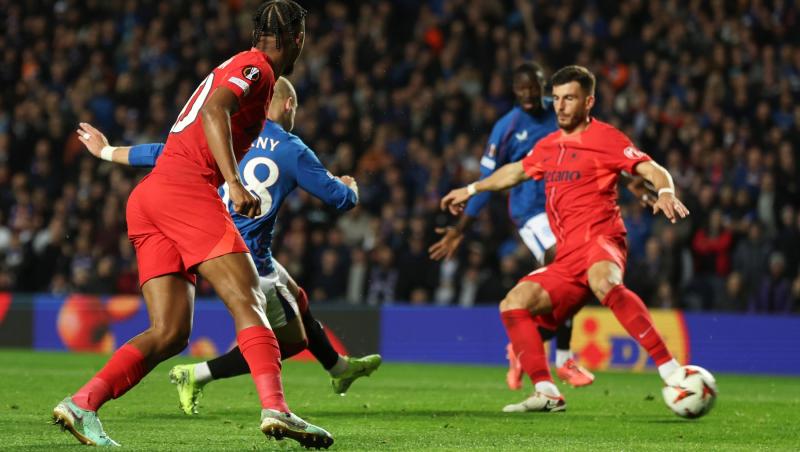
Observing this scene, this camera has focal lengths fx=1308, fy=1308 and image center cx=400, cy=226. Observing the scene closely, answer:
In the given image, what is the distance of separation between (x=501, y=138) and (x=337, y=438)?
447 centimetres

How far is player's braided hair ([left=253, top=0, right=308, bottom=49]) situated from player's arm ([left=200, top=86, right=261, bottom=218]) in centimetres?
43

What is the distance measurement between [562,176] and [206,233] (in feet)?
10.7

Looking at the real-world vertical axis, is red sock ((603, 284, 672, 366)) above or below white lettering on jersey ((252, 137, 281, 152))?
below

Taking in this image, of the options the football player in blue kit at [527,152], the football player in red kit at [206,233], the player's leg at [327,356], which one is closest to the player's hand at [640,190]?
the football player in blue kit at [527,152]

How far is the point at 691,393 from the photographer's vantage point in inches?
280

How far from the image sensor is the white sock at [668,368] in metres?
7.39

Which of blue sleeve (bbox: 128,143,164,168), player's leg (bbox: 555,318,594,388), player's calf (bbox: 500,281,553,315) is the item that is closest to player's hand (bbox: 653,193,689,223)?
player's calf (bbox: 500,281,553,315)

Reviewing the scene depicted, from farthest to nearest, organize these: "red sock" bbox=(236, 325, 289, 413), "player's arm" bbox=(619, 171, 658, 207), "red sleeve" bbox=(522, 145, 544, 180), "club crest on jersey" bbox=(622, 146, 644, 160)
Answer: "player's arm" bbox=(619, 171, 658, 207) < "red sleeve" bbox=(522, 145, 544, 180) < "club crest on jersey" bbox=(622, 146, 644, 160) < "red sock" bbox=(236, 325, 289, 413)

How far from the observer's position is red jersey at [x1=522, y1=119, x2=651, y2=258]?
26.7 ft

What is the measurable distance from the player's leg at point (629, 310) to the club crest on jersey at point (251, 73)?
2973mm

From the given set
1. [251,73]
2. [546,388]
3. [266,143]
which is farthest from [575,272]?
[251,73]

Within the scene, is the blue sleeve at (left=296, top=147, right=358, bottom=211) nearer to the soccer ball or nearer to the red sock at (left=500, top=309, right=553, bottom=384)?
the red sock at (left=500, top=309, right=553, bottom=384)

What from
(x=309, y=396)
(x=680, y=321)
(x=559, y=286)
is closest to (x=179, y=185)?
(x=559, y=286)

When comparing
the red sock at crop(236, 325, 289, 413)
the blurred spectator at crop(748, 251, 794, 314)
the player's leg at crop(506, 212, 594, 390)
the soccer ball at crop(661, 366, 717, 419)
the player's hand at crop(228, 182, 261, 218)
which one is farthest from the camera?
the blurred spectator at crop(748, 251, 794, 314)
